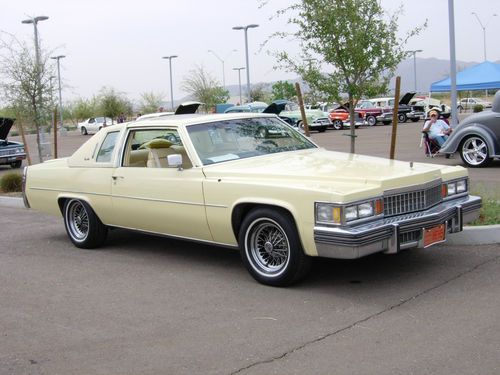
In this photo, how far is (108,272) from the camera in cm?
677

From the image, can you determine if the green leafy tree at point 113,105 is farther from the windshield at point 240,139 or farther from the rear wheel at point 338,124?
the windshield at point 240,139

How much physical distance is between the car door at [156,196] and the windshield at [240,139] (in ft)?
1.05

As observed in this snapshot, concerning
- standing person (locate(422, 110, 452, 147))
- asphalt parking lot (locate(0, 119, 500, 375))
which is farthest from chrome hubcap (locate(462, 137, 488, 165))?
asphalt parking lot (locate(0, 119, 500, 375))

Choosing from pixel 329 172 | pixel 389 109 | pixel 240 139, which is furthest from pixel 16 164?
pixel 389 109

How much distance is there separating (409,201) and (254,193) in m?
1.35

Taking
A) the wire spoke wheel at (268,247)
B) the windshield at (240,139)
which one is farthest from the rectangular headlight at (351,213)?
the windshield at (240,139)

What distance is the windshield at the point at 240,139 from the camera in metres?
6.66

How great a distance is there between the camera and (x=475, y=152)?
14.2 metres

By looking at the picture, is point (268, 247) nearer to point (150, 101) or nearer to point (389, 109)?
point (389, 109)

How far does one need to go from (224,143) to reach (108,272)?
1.79 m

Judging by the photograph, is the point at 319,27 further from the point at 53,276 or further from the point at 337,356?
the point at 337,356

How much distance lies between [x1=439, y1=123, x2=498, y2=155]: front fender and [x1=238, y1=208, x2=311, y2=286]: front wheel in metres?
9.28

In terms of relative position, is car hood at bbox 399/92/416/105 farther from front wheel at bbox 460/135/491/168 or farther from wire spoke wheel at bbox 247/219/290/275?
wire spoke wheel at bbox 247/219/290/275

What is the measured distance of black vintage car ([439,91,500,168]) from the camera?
13.7 m
